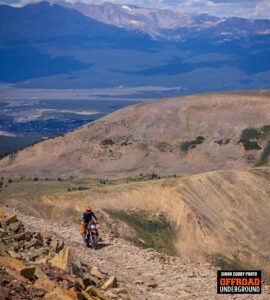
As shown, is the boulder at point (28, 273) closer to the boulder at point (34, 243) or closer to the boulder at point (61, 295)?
the boulder at point (61, 295)

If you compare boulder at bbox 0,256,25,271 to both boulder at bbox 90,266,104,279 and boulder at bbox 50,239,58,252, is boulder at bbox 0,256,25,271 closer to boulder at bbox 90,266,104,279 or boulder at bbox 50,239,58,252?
boulder at bbox 90,266,104,279

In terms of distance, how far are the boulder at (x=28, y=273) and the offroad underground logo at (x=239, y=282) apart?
20.6 ft

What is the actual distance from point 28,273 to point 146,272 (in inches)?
294

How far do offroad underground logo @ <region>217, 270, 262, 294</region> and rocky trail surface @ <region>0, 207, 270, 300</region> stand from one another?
0.66 ft

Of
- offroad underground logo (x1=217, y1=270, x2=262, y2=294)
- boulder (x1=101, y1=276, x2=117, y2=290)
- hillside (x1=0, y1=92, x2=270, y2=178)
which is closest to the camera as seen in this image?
boulder (x1=101, y1=276, x2=117, y2=290)

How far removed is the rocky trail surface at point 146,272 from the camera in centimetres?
1941

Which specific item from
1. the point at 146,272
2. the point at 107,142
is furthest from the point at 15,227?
the point at 107,142

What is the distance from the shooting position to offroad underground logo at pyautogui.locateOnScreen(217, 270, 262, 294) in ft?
61.6

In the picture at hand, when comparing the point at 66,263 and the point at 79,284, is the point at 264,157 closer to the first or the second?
the point at 66,263

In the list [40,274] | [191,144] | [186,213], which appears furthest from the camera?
[191,144]

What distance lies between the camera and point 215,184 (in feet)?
218

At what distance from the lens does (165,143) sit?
12475cm

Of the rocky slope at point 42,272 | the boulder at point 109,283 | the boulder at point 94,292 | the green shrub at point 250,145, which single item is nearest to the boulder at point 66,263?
the rocky slope at point 42,272

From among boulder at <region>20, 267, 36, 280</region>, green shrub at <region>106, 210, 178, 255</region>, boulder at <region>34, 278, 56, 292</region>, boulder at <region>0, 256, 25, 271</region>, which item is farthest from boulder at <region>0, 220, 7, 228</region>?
green shrub at <region>106, 210, 178, 255</region>
